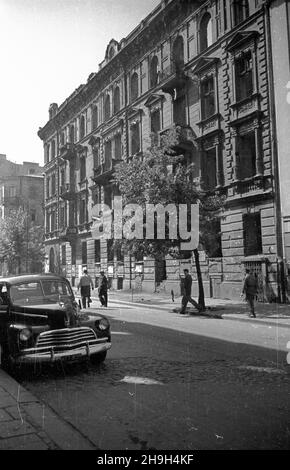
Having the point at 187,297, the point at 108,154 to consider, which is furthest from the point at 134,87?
the point at 187,297

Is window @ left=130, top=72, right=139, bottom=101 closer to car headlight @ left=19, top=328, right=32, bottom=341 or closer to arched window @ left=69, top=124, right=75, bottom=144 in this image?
arched window @ left=69, top=124, right=75, bottom=144

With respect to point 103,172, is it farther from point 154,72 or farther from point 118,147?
point 154,72

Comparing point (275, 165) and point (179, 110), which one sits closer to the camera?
point (275, 165)

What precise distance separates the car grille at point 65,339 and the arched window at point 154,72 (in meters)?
24.3

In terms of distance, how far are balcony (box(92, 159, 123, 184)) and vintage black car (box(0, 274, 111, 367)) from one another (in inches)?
959

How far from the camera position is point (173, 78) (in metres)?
25.2

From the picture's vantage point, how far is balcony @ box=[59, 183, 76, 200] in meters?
38.6

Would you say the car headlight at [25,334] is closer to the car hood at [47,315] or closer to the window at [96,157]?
the car hood at [47,315]

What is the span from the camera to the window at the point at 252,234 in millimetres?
20734

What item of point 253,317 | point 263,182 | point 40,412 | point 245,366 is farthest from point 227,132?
point 40,412

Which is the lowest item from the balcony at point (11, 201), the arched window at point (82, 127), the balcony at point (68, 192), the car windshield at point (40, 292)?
the car windshield at point (40, 292)

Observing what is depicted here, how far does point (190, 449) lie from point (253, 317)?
11.3m

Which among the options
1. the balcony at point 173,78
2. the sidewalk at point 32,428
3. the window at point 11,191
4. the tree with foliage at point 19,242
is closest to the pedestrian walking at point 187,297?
the sidewalk at point 32,428

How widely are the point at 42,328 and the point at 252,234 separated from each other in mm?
16000
